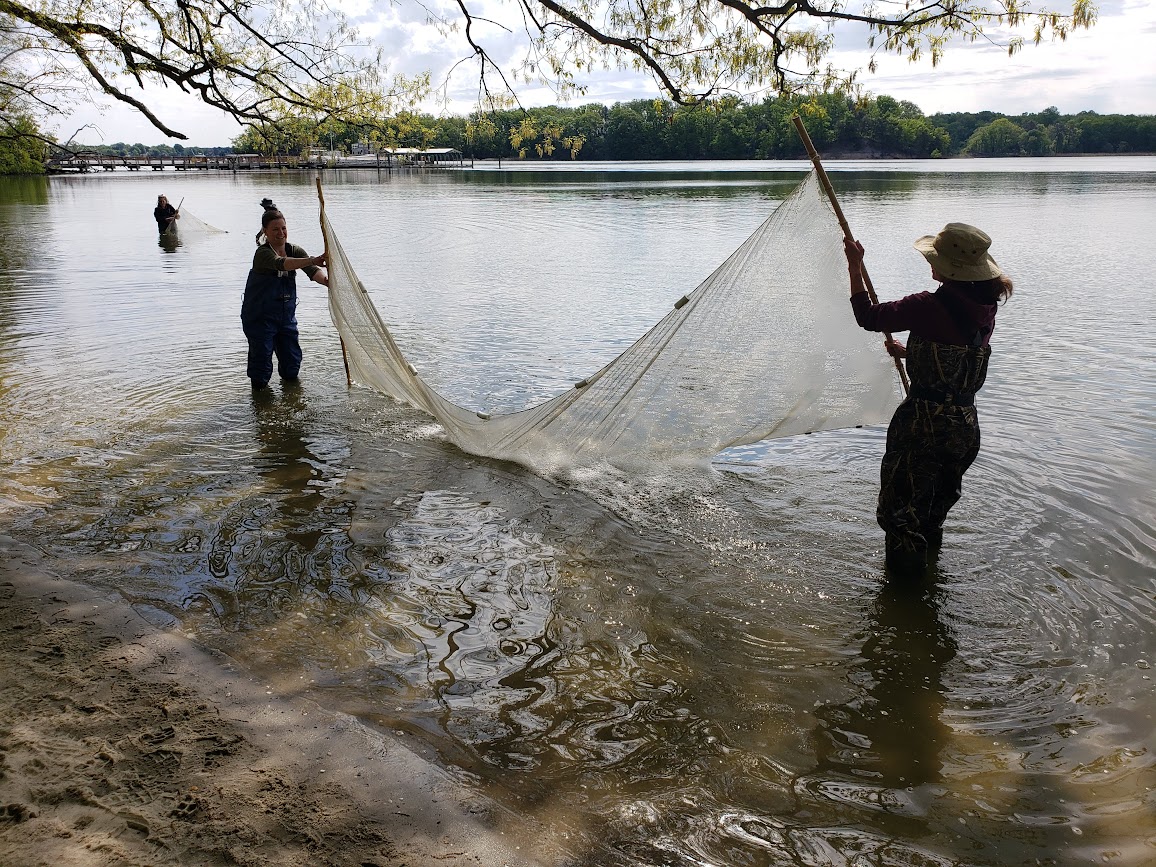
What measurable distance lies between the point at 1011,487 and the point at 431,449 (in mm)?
4239

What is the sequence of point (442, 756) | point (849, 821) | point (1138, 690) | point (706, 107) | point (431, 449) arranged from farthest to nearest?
point (706, 107), point (431, 449), point (1138, 690), point (442, 756), point (849, 821)

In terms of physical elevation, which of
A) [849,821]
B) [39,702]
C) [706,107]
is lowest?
[849,821]

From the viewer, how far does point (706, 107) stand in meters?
7.51

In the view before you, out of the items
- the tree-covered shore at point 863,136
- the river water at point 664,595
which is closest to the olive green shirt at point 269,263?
the river water at point 664,595

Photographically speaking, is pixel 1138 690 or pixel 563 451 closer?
pixel 1138 690

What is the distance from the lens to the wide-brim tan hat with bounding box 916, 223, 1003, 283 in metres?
3.51

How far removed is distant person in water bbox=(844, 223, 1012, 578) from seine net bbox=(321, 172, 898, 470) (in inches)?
21.9

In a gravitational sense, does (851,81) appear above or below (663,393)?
above

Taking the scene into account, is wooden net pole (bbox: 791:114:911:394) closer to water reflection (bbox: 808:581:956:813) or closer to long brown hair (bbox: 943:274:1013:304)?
long brown hair (bbox: 943:274:1013:304)

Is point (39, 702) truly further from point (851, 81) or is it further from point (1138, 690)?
point (851, 81)

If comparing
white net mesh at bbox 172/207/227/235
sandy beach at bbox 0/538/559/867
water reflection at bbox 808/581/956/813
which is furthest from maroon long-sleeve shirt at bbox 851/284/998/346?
white net mesh at bbox 172/207/227/235

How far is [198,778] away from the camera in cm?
257

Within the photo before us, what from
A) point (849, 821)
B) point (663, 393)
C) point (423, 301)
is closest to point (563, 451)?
point (663, 393)

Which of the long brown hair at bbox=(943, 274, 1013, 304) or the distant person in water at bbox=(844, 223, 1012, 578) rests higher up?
the long brown hair at bbox=(943, 274, 1013, 304)
